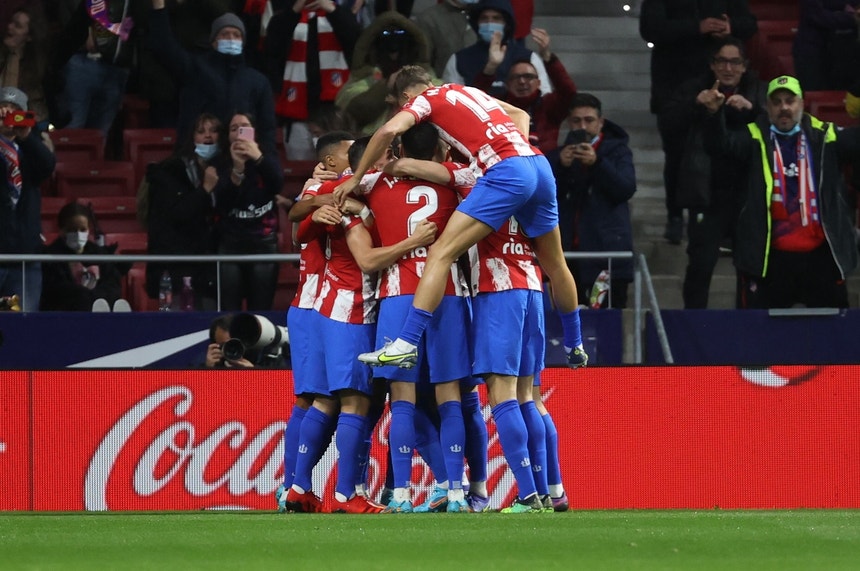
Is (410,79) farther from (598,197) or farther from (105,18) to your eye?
(105,18)

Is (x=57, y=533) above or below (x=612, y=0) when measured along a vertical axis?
below

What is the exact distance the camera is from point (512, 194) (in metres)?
8.94

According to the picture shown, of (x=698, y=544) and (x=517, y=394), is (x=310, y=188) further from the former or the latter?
(x=698, y=544)

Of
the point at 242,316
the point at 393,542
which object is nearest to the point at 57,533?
the point at 393,542

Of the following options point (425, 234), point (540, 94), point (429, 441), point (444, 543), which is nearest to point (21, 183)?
point (540, 94)

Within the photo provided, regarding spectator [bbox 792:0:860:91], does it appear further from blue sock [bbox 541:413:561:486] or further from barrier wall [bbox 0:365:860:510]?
blue sock [bbox 541:413:561:486]

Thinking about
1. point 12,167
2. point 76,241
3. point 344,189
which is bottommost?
point 76,241

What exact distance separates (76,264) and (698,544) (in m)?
7.10

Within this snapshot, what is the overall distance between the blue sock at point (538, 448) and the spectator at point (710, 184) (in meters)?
4.72

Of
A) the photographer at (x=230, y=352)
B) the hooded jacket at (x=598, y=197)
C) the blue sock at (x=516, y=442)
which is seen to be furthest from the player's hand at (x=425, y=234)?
the hooded jacket at (x=598, y=197)

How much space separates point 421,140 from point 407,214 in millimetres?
416

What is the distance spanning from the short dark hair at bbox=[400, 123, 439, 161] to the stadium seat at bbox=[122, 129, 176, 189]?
6487 mm

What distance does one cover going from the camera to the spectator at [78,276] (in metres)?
12.8

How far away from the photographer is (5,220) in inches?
517
